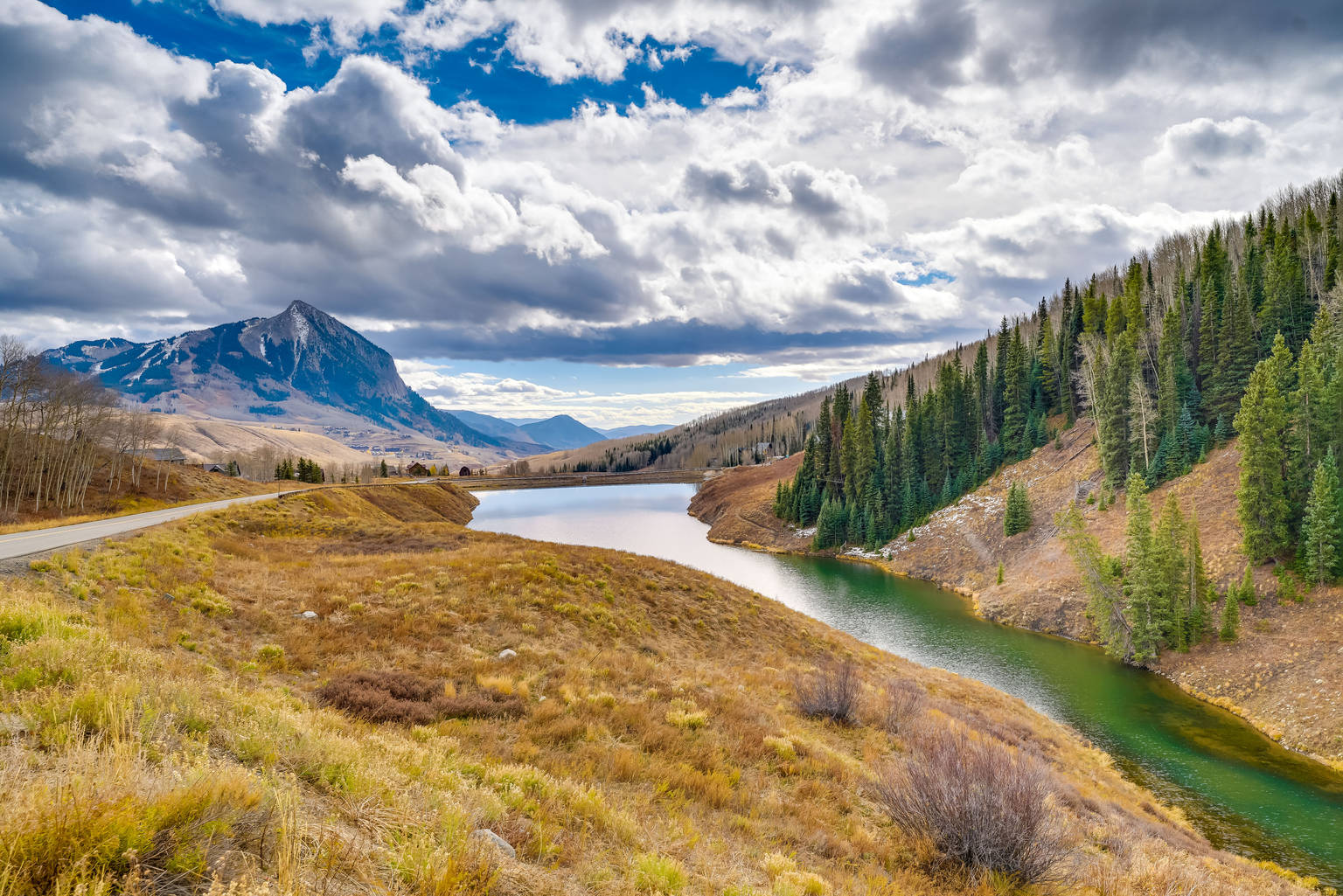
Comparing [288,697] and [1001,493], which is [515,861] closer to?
[288,697]

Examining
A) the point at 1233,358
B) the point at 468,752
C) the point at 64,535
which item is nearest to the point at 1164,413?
the point at 1233,358

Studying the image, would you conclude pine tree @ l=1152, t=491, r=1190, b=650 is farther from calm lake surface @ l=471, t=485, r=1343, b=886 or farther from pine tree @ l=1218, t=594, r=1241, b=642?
calm lake surface @ l=471, t=485, r=1343, b=886

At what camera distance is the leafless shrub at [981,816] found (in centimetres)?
939

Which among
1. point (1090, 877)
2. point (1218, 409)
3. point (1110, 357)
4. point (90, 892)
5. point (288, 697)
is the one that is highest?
point (1110, 357)

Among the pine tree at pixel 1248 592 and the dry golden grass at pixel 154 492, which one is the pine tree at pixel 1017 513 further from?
the dry golden grass at pixel 154 492

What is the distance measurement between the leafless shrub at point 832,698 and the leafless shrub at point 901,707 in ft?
3.27

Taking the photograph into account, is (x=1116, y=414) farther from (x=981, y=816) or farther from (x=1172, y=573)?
(x=981, y=816)

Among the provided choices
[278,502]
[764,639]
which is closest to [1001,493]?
[764,639]

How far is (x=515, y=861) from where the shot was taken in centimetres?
637

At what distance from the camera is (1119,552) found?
4881cm

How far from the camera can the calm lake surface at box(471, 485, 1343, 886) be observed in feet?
73.1

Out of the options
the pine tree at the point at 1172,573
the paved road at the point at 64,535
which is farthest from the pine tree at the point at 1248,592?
the paved road at the point at 64,535

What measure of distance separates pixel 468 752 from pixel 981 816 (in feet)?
30.2

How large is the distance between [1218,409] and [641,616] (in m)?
72.4
